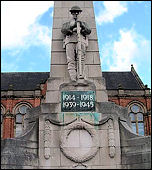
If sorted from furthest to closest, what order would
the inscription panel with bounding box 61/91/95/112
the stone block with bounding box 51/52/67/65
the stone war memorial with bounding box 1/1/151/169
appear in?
the stone block with bounding box 51/52/67/65, the inscription panel with bounding box 61/91/95/112, the stone war memorial with bounding box 1/1/151/169

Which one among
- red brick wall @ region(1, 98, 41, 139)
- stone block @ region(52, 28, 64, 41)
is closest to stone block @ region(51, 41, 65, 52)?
stone block @ region(52, 28, 64, 41)

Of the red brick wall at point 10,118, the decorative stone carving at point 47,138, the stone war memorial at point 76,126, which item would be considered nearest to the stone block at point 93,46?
the stone war memorial at point 76,126

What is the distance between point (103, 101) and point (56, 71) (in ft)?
5.84

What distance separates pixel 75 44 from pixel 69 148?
3208mm

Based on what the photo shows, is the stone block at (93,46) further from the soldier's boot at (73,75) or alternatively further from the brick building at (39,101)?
the brick building at (39,101)

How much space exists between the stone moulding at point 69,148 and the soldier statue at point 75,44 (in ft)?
5.04

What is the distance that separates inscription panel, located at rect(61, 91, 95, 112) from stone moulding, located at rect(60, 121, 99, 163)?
0.54 m

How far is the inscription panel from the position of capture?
8.30 metres

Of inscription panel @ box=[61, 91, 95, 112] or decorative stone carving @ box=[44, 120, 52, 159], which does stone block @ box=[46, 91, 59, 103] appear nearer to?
inscription panel @ box=[61, 91, 95, 112]

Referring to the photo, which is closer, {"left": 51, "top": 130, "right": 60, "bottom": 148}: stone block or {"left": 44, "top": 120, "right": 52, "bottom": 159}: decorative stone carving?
{"left": 44, "top": 120, "right": 52, "bottom": 159}: decorative stone carving

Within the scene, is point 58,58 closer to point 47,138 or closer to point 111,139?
point 47,138

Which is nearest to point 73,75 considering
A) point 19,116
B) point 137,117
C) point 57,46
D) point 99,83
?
point 99,83

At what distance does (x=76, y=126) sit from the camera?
310 inches

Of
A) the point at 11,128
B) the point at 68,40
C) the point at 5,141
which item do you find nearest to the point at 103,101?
the point at 68,40
